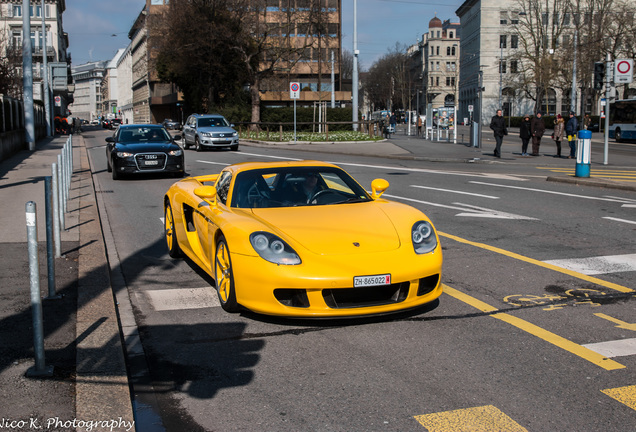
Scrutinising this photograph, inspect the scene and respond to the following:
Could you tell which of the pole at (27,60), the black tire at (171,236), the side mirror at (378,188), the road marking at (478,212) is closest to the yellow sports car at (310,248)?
the side mirror at (378,188)

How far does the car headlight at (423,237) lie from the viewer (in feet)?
18.6

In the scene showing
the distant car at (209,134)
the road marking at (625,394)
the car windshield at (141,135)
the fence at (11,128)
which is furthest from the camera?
the distant car at (209,134)

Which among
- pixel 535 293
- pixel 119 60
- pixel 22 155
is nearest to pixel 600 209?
pixel 535 293

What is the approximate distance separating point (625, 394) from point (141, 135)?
57.4ft

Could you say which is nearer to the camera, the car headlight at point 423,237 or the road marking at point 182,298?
the car headlight at point 423,237

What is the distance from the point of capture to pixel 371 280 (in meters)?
5.20

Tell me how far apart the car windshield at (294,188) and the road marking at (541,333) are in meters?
1.36

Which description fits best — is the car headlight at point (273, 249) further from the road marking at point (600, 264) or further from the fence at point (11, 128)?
the fence at point (11, 128)

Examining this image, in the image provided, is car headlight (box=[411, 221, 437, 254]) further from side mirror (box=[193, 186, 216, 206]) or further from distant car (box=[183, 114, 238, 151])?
distant car (box=[183, 114, 238, 151])

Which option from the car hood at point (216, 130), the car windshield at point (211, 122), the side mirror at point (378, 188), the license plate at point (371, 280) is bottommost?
the license plate at point (371, 280)

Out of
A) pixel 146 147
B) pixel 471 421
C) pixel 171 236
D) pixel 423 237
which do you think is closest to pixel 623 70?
pixel 146 147

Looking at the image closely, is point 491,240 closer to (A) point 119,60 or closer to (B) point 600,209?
(B) point 600,209

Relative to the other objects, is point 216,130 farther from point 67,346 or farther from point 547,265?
point 67,346

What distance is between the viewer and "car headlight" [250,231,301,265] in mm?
5285
